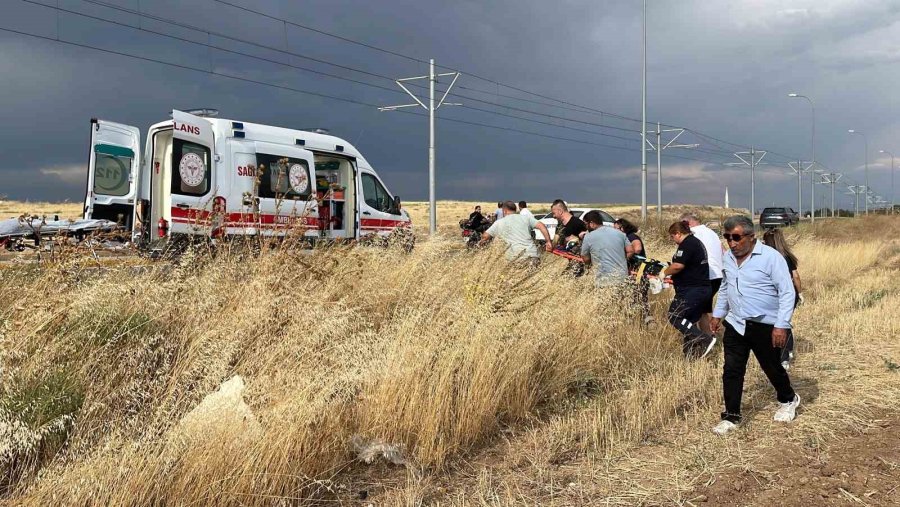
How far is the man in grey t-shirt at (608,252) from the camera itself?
758cm

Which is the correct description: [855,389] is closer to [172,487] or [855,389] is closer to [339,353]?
[339,353]

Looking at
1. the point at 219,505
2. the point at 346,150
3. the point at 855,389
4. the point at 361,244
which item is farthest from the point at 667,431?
the point at 346,150

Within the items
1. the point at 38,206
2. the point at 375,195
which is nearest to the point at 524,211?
the point at 375,195

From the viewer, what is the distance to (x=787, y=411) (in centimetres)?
494

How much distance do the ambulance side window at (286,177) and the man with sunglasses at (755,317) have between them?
9.06 metres

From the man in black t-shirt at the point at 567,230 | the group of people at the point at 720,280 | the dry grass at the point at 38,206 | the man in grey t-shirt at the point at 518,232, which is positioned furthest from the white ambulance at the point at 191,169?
the group of people at the point at 720,280

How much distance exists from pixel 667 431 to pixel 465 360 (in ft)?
5.15

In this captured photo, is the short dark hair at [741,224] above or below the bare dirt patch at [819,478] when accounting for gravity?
above

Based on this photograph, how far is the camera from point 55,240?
5.10 metres

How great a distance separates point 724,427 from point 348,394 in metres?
2.68

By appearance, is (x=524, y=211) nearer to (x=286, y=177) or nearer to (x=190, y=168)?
(x=286, y=177)

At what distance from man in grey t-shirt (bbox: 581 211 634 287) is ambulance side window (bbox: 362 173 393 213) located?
820 cm

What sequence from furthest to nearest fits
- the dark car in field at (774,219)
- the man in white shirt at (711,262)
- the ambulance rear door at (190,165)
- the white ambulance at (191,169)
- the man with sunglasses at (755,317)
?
1. the dark car in field at (774,219)
2. the white ambulance at (191,169)
3. the ambulance rear door at (190,165)
4. the man in white shirt at (711,262)
5. the man with sunglasses at (755,317)

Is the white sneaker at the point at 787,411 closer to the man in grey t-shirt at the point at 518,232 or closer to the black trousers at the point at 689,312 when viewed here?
the black trousers at the point at 689,312
